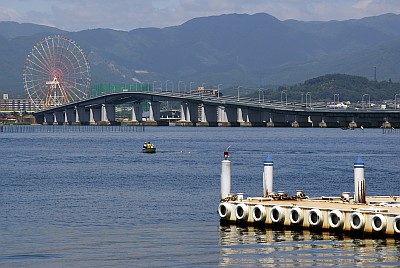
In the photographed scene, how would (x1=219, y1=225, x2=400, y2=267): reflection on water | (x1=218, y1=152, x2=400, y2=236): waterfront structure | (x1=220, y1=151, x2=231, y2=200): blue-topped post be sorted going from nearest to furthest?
(x1=219, y1=225, x2=400, y2=267): reflection on water, (x1=218, y1=152, x2=400, y2=236): waterfront structure, (x1=220, y1=151, x2=231, y2=200): blue-topped post

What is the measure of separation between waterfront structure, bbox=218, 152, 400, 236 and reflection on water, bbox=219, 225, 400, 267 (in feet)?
1.31

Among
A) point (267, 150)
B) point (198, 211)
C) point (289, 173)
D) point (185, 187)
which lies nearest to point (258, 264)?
point (198, 211)

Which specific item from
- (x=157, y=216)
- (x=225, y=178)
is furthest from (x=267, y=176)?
(x=157, y=216)

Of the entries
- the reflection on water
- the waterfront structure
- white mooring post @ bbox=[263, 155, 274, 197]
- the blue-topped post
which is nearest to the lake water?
the reflection on water

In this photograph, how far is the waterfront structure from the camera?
120ft

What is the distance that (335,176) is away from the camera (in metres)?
72.4

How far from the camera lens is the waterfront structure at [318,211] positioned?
120ft

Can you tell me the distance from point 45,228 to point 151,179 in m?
27.6

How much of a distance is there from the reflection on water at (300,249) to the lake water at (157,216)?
1.3 inches

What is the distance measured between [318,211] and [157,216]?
967cm

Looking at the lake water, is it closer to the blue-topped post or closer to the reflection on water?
the reflection on water

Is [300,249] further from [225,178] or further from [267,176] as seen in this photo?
[225,178]

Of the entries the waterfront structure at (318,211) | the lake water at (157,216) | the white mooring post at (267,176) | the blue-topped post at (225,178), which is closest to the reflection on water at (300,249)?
the lake water at (157,216)

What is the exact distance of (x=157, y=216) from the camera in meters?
45.8
